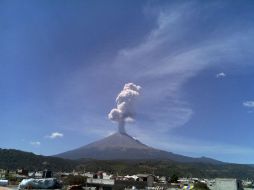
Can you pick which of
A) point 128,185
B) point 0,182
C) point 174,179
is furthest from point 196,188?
point 174,179

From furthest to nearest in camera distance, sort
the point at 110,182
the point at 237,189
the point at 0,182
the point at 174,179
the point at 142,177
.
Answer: the point at 174,179, the point at 142,177, the point at 110,182, the point at 0,182, the point at 237,189

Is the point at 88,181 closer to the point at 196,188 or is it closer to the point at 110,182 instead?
the point at 110,182

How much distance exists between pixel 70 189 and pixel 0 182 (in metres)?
20.7

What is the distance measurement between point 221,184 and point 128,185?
134 feet

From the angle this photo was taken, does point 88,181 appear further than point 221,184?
Yes

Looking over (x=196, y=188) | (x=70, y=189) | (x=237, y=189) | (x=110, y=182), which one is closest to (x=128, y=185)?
(x=110, y=182)

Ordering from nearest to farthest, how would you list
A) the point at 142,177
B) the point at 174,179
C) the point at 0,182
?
the point at 0,182
the point at 142,177
the point at 174,179

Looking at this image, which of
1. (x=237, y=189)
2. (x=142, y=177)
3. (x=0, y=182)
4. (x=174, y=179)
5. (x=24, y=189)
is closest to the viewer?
(x=24, y=189)

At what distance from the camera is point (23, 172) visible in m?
140

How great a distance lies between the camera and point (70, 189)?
64.6 meters

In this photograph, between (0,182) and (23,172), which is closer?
(0,182)

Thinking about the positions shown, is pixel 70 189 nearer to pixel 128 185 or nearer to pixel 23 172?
pixel 128 185

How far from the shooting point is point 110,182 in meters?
96.1

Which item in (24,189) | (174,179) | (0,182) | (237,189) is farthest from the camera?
(174,179)
